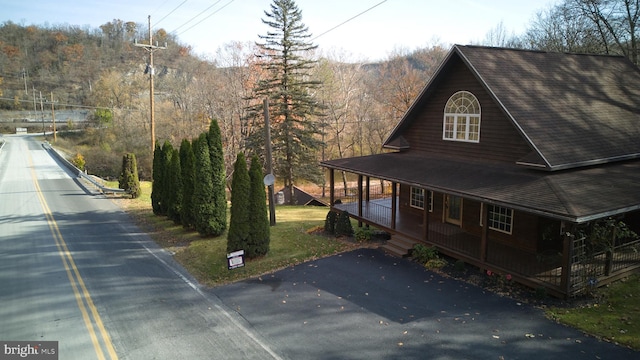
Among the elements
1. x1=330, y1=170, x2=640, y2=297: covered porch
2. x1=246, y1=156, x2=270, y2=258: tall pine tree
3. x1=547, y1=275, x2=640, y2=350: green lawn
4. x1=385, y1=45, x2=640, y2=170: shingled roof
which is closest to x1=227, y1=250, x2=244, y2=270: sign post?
x1=246, y1=156, x2=270, y2=258: tall pine tree

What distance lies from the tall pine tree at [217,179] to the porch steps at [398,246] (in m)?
6.94

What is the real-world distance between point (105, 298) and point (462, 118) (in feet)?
43.8

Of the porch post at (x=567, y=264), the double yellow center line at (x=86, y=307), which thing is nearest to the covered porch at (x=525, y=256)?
the porch post at (x=567, y=264)

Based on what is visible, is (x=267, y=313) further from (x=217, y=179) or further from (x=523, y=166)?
(x=523, y=166)

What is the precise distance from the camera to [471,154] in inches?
608

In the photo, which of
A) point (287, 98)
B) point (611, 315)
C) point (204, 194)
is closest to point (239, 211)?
point (204, 194)

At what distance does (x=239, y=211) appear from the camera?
47.5ft

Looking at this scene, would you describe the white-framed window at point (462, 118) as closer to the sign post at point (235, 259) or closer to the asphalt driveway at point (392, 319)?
the asphalt driveway at point (392, 319)

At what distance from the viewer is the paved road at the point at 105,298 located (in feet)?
30.9

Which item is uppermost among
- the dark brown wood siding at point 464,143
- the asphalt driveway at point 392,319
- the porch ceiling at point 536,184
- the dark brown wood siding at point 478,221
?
the dark brown wood siding at point 464,143

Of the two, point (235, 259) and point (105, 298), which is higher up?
point (235, 259)

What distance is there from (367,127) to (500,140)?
33.2 m

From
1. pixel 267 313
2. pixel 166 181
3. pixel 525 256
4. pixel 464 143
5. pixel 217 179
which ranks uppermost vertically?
pixel 464 143

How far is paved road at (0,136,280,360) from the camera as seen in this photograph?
941cm
